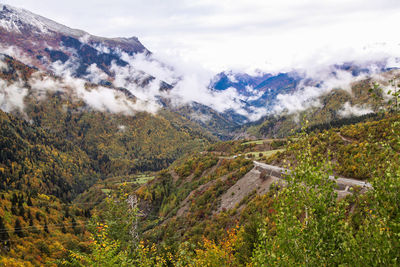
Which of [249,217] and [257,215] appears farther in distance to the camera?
[249,217]

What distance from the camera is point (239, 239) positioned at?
23438 millimetres

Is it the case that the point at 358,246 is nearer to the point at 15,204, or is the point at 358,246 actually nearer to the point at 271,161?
the point at 271,161

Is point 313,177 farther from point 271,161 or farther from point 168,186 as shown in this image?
point 168,186

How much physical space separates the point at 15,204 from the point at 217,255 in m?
75.4

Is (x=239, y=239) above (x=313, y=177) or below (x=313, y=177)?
below

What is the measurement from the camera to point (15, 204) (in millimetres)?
70812

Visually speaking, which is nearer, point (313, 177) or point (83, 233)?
point (313, 177)

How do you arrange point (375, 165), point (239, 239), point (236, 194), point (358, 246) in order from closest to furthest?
point (358, 246) < point (375, 165) < point (239, 239) < point (236, 194)

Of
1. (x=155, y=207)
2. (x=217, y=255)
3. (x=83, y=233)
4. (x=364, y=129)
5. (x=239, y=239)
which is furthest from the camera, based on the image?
(x=155, y=207)

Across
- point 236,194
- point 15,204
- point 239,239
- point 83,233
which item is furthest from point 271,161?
point 15,204

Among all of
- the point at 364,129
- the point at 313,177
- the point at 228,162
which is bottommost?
the point at 228,162

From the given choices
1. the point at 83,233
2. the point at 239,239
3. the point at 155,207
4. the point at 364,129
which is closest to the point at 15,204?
the point at 83,233

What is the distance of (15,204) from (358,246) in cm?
8760

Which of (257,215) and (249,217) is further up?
(257,215)
